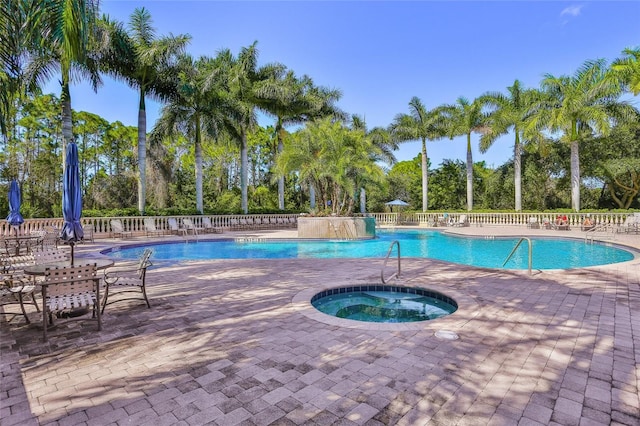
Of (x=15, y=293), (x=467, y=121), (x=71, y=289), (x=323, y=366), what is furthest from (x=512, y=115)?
(x=15, y=293)

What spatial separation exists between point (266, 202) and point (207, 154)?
29.6 feet

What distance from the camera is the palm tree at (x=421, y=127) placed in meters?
28.6

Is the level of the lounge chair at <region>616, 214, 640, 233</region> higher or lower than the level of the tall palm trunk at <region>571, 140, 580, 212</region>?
lower

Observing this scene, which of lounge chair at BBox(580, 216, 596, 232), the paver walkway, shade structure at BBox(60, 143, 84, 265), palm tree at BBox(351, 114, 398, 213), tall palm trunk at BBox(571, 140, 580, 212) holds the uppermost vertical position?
palm tree at BBox(351, 114, 398, 213)

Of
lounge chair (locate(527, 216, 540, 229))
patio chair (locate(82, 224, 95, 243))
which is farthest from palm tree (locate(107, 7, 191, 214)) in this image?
lounge chair (locate(527, 216, 540, 229))

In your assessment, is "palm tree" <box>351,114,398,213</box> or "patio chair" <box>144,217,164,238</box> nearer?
"patio chair" <box>144,217,164,238</box>

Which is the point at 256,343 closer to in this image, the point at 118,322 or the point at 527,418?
the point at 118,322

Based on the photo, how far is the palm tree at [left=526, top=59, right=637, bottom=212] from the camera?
20.5 metres

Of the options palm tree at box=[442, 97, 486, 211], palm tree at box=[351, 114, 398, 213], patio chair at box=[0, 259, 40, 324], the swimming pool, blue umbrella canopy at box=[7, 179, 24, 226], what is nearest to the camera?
patio chair at box=[0, 259, 40, 324]

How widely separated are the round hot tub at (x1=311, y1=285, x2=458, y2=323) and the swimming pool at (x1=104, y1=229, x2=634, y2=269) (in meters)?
4.97

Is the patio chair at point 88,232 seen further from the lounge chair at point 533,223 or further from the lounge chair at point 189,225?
the lounge chair at point 533,223

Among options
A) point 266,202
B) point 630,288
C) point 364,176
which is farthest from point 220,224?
point 630,288

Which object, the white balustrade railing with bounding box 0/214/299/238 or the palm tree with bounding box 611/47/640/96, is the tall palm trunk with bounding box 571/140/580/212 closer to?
the palm tree with bounding box 611/47/640/96

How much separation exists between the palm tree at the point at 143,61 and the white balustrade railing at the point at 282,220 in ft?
6.13
